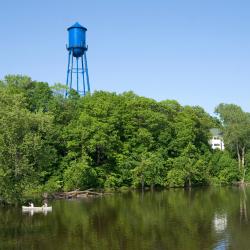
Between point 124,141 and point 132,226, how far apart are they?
41.0m

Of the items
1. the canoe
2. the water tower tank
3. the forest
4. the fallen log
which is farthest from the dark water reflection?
the water tower tank

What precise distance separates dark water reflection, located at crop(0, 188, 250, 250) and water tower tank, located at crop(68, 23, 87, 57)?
1377 inches

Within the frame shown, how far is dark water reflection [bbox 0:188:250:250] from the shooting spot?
28.8 m

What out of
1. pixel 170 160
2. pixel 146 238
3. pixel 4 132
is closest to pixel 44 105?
pixel 170 160

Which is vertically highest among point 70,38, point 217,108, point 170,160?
point 70,38

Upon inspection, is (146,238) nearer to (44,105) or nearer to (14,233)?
(14,233)

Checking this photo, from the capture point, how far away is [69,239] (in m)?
30.5

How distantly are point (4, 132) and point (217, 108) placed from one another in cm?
7484

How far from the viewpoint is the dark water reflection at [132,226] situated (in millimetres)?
28812

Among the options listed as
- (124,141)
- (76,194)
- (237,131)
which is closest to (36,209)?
(76,194)

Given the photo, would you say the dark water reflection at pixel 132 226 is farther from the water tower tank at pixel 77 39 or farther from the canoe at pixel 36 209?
the water tower tank at pixel 77 39

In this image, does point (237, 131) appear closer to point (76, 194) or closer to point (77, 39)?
point (77, 39)

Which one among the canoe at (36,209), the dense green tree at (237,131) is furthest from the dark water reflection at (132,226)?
the dense green tree at (237,131)

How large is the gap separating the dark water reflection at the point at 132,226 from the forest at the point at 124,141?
47.2 ft
